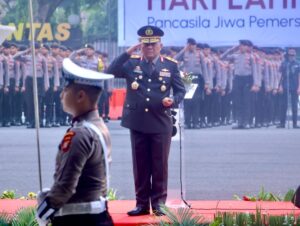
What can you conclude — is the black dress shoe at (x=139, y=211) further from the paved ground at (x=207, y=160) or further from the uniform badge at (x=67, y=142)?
the uniform badge at (x=67, y=142)

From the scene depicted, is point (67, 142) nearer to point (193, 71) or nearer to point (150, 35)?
point (150, 35)

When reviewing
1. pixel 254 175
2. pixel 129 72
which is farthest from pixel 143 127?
pixel 254 175

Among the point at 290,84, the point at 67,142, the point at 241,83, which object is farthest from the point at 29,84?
the point at 67,142

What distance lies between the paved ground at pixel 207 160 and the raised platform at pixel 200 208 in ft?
7.01

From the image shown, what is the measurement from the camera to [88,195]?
5383mm

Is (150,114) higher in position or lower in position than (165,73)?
lower

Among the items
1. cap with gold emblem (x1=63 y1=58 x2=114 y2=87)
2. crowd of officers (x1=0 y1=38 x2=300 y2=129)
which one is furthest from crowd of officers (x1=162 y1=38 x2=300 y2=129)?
cap with gold emblem (x1=63 y1=58 x2=114 y2=87)

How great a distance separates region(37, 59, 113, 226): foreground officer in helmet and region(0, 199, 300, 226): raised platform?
254 centimetres

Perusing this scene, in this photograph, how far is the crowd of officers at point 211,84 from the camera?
1313cm

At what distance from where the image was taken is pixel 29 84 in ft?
45.8

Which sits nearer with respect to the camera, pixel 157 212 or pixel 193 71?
pixel 157 212

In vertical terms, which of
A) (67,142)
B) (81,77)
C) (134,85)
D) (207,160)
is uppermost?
(81,77)

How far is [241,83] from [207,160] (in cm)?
104

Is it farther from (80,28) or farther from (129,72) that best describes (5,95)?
(129,72)
